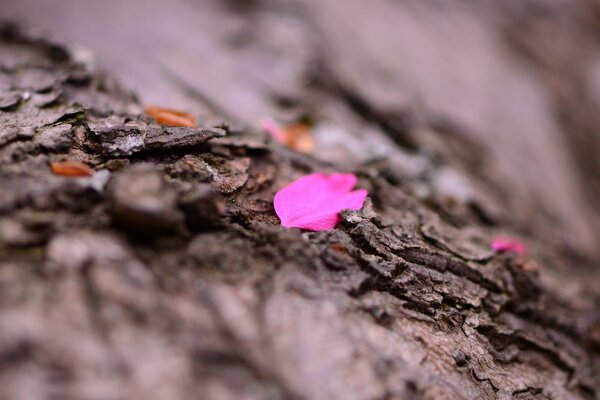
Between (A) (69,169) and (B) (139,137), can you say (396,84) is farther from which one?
(A) (69,169)

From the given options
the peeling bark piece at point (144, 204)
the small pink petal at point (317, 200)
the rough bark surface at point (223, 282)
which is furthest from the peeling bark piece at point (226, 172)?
the peeling bark piece at point (144, 204)

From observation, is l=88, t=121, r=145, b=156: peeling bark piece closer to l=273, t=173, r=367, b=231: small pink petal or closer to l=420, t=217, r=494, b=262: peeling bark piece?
l=273, t=173, r=367, b=231: small pink petal

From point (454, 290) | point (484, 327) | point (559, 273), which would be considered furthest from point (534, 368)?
point (559, 273)

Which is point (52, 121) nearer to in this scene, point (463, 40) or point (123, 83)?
point (123, 83)

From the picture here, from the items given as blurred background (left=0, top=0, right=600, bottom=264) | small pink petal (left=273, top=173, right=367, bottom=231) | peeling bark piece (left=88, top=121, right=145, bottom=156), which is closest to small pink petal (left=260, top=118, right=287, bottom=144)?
blurred background (left=0, top=0, right=600, bottom=264)

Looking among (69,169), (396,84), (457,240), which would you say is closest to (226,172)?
(69,169)

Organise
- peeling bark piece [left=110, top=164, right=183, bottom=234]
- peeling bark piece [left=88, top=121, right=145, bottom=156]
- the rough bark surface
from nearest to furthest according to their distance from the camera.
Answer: the rough bark surface → peeling bark piece [left=110, top=164, right=183, bottom=234] → peeling bark piece [left=88, top=121, right=145, bottom=156]

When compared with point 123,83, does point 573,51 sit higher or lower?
higher
